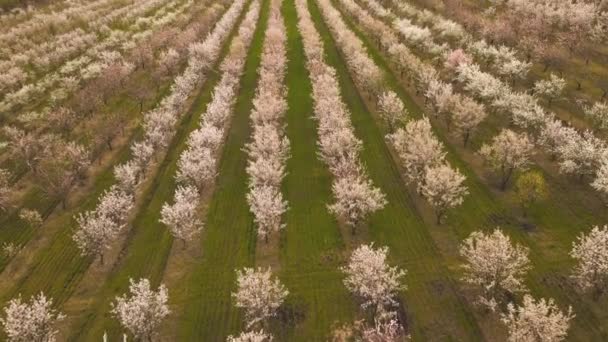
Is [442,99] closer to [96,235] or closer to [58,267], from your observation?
[96,235]

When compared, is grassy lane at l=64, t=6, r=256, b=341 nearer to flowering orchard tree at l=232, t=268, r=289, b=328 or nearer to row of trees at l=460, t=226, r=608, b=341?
flowering orchard tree at l=232, t=268, r=289, b=328

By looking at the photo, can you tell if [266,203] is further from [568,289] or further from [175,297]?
[568,289]

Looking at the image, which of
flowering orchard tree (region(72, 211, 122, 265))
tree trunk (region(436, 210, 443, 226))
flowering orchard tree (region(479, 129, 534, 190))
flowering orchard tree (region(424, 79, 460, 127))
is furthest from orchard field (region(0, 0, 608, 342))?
tree trunk (region(436, 210, 443, 226))

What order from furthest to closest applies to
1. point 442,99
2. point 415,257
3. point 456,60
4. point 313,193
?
point 456,60 → point 442,99 → point 313,193 → point 415,257

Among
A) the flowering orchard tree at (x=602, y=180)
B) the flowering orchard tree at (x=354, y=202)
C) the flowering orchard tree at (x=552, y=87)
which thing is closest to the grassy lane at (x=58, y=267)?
the flowering orchard tree at (x=354, y=202)

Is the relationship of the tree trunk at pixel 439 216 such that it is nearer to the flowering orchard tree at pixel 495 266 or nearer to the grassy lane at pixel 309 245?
the flowering orchard tree at pixel 495 266

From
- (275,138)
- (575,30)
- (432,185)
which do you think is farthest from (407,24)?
(432,185)

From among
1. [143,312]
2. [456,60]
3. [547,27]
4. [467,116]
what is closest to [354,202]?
[143,312]
